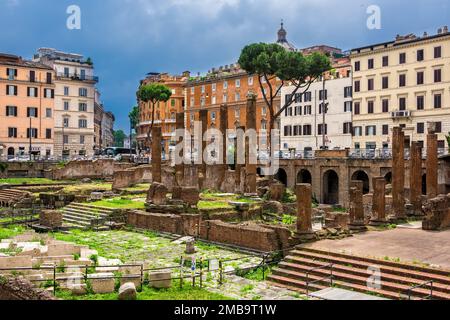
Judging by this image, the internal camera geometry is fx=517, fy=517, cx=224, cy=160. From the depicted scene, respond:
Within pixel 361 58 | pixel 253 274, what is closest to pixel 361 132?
pixel 361 58

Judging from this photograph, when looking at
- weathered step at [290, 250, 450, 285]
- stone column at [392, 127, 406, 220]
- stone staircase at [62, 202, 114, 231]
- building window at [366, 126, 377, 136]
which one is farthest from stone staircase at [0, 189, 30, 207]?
building window at [366, 126, 377, 136]

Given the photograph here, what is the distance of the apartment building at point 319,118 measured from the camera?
195 ft

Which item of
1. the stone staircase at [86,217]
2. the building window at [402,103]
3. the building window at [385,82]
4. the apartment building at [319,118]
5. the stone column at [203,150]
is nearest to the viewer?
the stone staircase at [86,217]

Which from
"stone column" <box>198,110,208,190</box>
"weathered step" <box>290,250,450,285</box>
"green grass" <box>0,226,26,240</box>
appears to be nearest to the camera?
"weathered step" <box>290,250,450,285</box>

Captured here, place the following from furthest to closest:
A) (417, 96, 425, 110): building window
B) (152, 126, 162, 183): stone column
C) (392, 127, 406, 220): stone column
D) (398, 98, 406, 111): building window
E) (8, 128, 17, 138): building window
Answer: (8, 128, 17, 138): building window
(398, 98, 406, 111): building window
(417, 96, 425, 110): building window
(152, 126, 162, 183): stone column
(392, 127, 406, 220): stone column

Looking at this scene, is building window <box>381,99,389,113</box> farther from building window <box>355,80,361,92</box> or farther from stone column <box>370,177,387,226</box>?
stone column <box>370,177,387,226</box>

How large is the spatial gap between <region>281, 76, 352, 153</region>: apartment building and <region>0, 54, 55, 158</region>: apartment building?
29.8 meters

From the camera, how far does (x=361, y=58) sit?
5647 cm

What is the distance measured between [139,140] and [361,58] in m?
51.1

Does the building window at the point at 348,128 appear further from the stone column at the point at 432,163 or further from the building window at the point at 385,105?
the stone column at the point at 432,163

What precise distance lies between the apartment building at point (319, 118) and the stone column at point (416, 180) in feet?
90.2

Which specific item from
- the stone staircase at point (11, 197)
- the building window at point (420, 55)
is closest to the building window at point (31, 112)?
the stone staircase at point (11, 197)

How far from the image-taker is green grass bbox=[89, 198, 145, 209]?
31750 millimetres

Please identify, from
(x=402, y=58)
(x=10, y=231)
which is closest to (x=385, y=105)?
(x=402, y=58)
